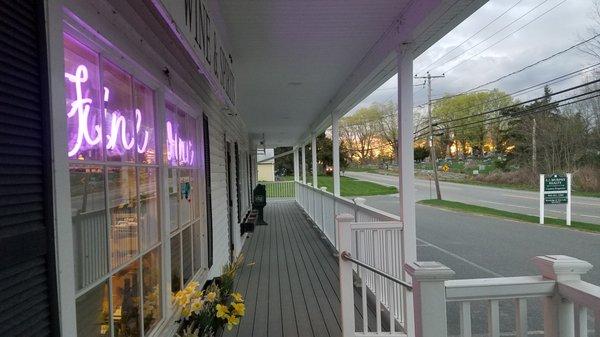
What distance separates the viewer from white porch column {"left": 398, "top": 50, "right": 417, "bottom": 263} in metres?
3.66

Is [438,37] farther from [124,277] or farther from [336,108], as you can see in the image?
[336,108]

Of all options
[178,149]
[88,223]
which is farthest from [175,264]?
[88,223]

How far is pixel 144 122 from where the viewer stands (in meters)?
2.37

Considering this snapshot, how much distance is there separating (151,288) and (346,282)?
1645 millimetres

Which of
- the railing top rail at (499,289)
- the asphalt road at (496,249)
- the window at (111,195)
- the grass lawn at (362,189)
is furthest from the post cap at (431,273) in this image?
the grass lawn at (362,189)

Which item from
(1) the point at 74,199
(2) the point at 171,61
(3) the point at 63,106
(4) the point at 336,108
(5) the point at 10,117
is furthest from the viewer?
(4) the point at 336,108

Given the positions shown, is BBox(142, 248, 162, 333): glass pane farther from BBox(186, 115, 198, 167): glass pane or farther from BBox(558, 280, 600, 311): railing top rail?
BBox(558, 280, 600, 311): railing top rail

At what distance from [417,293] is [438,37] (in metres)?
2.32

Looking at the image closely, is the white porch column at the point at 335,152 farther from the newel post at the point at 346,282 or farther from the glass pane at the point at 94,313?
the glass pane at the point at 94,313

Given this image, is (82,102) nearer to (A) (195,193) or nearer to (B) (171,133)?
(B) (171,133)

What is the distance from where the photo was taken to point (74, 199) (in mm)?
1432

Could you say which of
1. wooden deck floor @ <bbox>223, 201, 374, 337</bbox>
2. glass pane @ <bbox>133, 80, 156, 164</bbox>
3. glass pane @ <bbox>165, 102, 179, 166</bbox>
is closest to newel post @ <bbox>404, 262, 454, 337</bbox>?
glass pane @ <bbox>133, 80, 156, 164</bbox>

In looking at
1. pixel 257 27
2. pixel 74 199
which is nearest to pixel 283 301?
pixel 257 27

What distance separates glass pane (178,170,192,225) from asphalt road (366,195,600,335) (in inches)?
102
